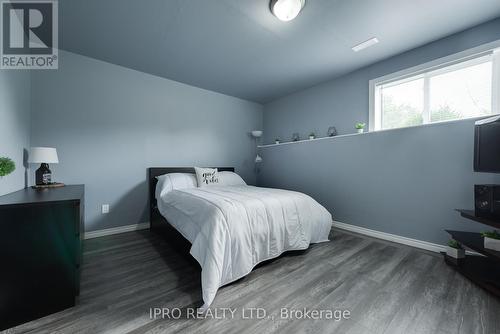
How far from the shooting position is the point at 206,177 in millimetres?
2967

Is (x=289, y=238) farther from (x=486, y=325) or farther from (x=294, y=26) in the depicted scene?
(x=294, y=26)

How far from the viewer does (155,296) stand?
139 cm

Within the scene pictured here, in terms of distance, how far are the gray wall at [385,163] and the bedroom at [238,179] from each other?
17 mm

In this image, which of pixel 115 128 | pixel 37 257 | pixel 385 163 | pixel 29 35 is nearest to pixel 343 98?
pixel 385 163

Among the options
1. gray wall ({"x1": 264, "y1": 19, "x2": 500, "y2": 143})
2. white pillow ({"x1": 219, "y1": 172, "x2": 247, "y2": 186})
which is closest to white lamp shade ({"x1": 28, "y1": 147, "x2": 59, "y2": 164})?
white pillow ({"x1": 219, "y1": 172, "x2": 247, "y2": 186})

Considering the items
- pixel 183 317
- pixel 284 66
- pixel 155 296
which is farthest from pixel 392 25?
pixel 155 296

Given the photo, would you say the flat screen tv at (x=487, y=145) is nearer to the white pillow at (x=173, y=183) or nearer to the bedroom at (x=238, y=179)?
the bedroom at (x=238, y=179)

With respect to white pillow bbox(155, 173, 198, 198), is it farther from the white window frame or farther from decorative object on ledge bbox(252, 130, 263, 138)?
the white window frame

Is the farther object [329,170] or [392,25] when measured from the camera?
[329,170]

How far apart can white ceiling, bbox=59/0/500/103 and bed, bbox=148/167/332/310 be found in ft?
5.80

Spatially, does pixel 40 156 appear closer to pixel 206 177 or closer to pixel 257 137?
pixel 206 177

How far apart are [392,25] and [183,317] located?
3117 millimetres

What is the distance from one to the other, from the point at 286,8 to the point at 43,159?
8.88ft

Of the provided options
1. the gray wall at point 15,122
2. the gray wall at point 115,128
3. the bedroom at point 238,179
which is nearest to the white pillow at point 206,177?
the bedroom at point 238,179
